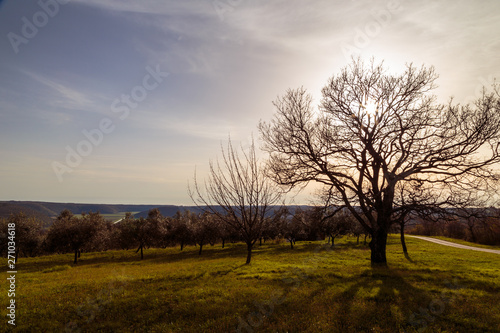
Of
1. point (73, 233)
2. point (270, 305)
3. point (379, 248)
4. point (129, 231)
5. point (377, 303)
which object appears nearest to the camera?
point (270, 305)

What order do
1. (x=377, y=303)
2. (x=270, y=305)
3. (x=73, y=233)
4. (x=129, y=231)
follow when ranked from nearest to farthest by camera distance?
1. (x=270, y=305)
2. (x=377, y=303)
3. (x=73, y=233)
4. (x=129, y=231)

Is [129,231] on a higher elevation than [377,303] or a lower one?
lower

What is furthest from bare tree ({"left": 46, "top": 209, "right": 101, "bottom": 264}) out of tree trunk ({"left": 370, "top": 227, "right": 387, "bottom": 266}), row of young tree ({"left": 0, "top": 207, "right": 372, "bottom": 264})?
tree trunk ({"left": 370, "top": 227, "right": 387, "bottom": 266})

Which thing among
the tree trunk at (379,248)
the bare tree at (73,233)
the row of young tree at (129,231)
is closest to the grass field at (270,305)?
the tree trunk at (379,248)

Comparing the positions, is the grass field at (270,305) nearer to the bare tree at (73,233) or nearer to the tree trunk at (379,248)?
the tree trunk at (379,248)

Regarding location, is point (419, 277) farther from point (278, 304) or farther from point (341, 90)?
point (341, 90)

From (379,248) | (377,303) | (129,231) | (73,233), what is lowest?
(129,231)

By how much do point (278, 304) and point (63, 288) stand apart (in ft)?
43.5

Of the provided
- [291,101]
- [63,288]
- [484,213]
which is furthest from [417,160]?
[63,288]

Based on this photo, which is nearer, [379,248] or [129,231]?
[379,248]

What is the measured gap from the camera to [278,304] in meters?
10.7

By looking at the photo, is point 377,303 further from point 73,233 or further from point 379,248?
point 73,233

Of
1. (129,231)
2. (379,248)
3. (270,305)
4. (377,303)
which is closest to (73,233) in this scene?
(129,231)

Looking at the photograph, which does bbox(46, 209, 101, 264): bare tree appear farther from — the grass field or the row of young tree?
the grass field
